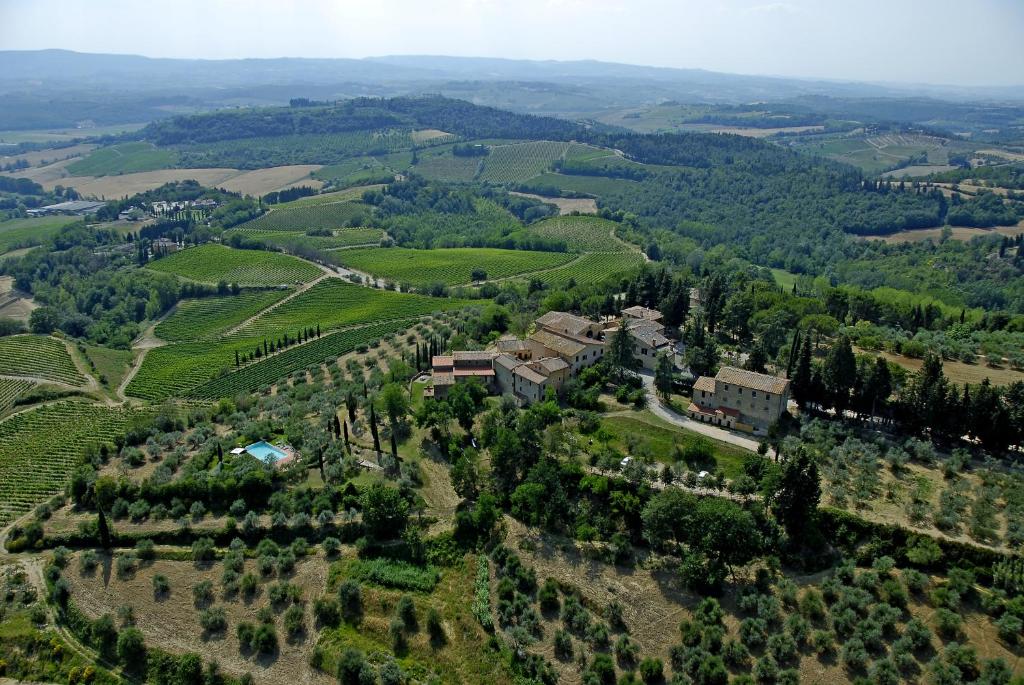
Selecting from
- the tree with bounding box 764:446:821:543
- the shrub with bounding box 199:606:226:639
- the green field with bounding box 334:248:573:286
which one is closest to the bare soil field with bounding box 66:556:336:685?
the shrub with bounding box 199:606:226:639

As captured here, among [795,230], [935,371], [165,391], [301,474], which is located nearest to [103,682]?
[301,474]

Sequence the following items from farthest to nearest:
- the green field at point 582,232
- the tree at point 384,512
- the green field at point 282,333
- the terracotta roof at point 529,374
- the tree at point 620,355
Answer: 1. the green field at point 582,232
2. the green field at point 282,333
3. the tree at point 620,355
4. the terracotta roof at point 529,374
5. the tree at point 384,512

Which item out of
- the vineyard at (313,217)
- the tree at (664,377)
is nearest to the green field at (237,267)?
the vineyard at (313,217)

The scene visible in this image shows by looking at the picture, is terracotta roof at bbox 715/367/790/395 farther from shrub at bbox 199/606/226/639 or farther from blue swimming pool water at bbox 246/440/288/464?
shrub at bbox 199/606/226/639

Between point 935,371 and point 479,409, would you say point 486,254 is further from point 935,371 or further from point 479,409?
point 935,371

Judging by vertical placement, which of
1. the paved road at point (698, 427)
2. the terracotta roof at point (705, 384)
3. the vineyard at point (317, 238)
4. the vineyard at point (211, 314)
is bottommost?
the vineyard at point (211, 314)

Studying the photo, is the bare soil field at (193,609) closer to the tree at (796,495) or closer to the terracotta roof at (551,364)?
the terracotta roof at (551,364)

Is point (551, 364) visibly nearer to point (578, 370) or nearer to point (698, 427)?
point (578, 370)
